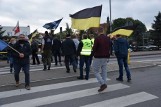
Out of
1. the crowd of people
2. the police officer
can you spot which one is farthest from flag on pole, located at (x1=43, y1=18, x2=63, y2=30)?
the police officer

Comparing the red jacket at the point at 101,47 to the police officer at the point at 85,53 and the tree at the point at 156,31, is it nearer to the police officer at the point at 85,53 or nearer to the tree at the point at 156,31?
the police officer at the point at 85,53

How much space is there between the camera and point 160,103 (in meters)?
9.38

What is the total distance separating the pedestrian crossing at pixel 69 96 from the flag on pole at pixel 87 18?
2518 mm

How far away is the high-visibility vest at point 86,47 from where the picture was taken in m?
13.5

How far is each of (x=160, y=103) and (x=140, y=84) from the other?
284 centimetres

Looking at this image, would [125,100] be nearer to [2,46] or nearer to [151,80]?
[151,80]

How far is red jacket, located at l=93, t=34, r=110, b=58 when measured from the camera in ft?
36.6

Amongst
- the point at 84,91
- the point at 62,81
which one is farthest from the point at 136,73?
the point at 84,91

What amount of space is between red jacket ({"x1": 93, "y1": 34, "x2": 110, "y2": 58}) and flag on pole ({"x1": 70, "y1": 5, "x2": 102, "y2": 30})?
228 cm

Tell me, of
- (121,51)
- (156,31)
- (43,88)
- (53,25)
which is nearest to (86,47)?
(121,51)

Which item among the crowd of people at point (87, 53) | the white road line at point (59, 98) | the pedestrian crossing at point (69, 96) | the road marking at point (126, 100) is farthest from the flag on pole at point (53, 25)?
the road marking at point (126, 100)

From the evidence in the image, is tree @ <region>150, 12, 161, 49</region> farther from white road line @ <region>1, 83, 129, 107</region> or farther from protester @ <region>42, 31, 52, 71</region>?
white road line @ <region>1, 83, 129, 107</region>

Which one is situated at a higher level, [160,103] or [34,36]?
→ [34,36]

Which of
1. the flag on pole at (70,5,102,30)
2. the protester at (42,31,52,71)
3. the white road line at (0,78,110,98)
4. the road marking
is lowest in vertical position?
the road marking
